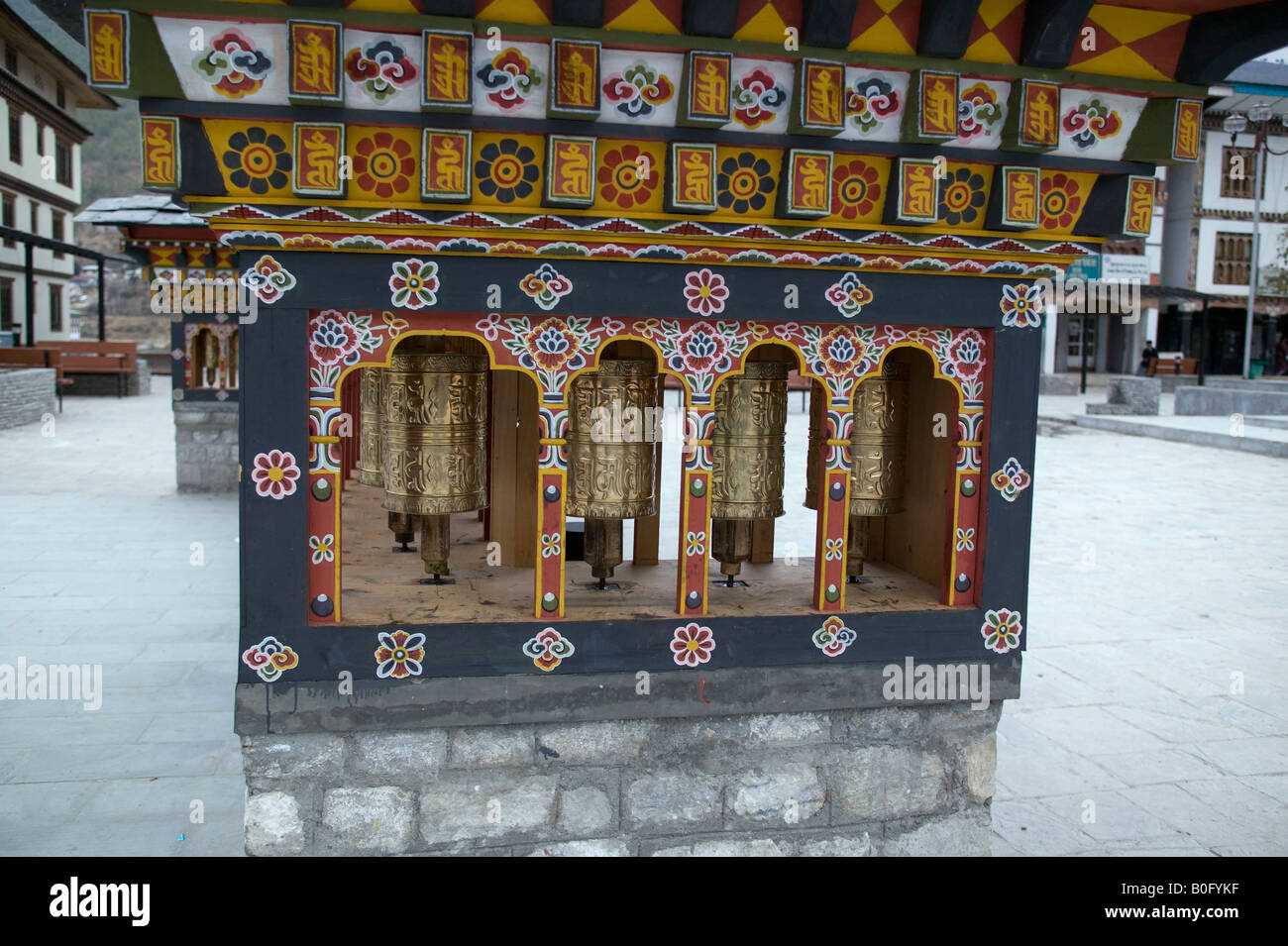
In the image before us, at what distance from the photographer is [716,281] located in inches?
125

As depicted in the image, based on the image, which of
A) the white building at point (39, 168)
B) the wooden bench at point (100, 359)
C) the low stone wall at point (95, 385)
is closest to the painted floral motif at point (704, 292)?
the wooden bench at point (100, 359)

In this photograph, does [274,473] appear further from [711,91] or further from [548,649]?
[711,91]

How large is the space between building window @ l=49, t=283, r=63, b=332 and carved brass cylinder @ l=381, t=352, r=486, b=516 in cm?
3197

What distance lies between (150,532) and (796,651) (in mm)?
7967

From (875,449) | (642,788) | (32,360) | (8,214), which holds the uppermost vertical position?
(8,214)

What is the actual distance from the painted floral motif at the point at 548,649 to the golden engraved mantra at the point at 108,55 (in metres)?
1.92

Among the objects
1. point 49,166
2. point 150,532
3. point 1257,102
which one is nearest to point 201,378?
point 150,532

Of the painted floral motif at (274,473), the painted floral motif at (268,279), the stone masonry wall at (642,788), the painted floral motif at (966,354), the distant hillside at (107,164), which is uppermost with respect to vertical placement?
the distant hillside at (107,164)

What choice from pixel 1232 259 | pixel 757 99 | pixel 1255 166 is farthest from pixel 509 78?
pixel 1232 259

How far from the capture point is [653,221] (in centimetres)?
306

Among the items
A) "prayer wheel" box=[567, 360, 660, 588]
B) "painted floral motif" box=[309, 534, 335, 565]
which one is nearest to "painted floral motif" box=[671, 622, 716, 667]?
"prayer wheel" box=[567, 360, 660, 588]

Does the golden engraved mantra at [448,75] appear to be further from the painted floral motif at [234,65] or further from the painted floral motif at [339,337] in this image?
the painted floral motif at [339,337]

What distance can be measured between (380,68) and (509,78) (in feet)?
1.15

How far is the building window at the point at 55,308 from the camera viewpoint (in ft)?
100
